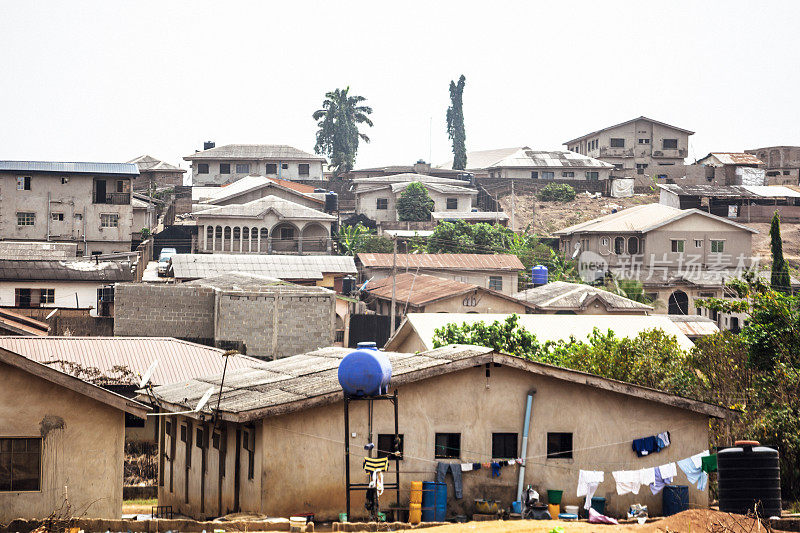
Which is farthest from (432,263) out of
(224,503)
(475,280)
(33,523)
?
(33,523)

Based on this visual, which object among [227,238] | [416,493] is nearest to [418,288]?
[227,238]

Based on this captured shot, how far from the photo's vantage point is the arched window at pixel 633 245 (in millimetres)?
58250

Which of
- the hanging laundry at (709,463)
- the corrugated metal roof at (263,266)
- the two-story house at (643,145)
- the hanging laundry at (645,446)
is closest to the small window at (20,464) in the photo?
the hanging laundry at (645,446)

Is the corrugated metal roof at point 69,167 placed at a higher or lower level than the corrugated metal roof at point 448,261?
higher

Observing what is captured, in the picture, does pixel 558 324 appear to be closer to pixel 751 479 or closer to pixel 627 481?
pixel 627 481

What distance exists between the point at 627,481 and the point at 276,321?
65.8ft

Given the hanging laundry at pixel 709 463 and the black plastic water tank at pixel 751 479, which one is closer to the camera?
the black plastic water tank at pixel 751 479

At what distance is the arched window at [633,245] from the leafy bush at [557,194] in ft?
58.7

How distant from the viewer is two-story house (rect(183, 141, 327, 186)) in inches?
3063

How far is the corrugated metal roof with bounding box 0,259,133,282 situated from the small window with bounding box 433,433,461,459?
93.7ft

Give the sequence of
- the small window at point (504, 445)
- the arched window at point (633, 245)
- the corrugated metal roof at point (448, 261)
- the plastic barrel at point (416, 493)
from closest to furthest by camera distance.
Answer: the plastic barrel at point (416, 493) → the small window at point (504, 445) → the corrugated metal roof at point (448, 261) → the arched window at point (633, 245)

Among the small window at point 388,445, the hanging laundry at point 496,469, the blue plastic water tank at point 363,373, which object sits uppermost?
the blue plastic water tank at point 363,373

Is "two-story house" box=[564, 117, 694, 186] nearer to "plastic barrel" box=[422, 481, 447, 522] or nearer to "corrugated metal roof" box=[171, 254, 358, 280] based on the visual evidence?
"corrugated metal roof" box=[171, 254, 358, 280]

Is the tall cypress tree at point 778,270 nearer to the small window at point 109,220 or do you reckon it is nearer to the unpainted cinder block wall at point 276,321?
the unpainted cinder block wall at point 276,321
